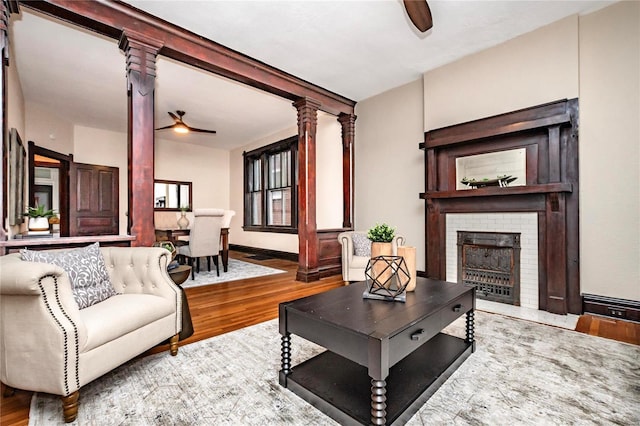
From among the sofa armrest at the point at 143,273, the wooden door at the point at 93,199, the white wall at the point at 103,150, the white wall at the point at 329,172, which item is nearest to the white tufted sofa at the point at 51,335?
the sofa armrest at the point at 143,273

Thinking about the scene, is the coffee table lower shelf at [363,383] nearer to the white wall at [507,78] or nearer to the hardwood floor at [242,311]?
the hardwood floor at [242,311]

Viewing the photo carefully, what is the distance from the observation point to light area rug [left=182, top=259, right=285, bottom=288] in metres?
4.46

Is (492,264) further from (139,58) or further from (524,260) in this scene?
(139,58)

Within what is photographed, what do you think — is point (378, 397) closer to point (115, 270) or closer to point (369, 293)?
point (369, 293)

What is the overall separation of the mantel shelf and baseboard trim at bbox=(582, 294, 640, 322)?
1088 millimetres

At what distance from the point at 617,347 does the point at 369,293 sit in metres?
1.93

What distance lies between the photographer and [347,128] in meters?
5.29

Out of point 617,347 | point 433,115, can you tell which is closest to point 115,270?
point 617,347

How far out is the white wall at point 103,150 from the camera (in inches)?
253

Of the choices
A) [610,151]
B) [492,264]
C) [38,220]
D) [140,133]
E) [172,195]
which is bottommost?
[492,264]

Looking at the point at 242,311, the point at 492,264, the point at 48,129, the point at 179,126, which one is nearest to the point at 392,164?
the point at 492,264

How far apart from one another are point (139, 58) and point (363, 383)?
336 centimetres

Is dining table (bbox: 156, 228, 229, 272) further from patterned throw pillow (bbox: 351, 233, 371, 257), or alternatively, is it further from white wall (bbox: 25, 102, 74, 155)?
white wall (bbox: 25, 102, 74, 155)

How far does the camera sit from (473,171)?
3.79m
